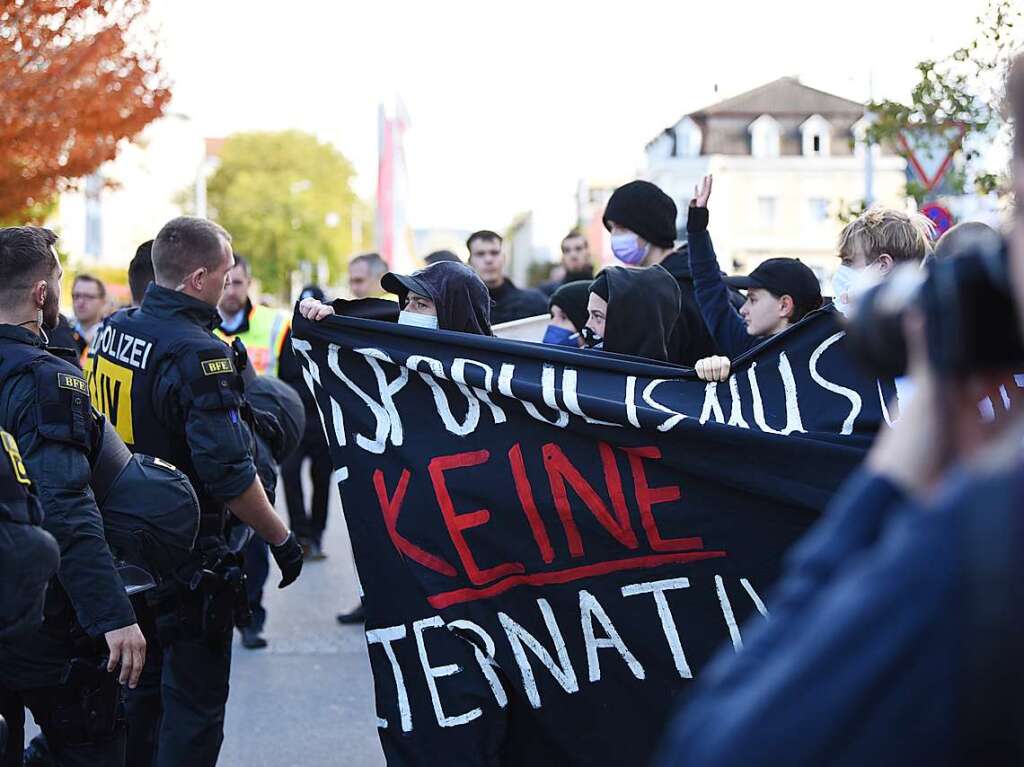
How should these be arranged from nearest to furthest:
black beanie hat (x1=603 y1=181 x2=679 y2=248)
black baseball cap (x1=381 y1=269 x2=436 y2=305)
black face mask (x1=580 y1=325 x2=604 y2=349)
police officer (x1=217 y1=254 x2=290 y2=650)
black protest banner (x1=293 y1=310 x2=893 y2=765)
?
black protest banner (x1=293 y1=310 x2=893 y2=765), black baseball cap (x1=381 y1=269 x2=436 y2=305), black face mask (x1=580 y1=325 x2=604 y2=349), black beanie hat (x1=603 y1=181 x2=679 y2=248), police officer (x1=217 y1=254 x2=290 y2=650)

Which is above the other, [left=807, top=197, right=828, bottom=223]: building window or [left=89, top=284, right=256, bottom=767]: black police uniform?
[left=807, top=197, right=828, bottom=223]: building window

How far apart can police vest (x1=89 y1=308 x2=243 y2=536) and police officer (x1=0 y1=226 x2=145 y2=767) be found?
1.89ft

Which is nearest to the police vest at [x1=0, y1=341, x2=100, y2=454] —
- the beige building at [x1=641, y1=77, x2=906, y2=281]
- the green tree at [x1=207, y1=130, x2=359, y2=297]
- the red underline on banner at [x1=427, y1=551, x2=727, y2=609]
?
the red underline on banner at [x1=427, y1=551, x2=727, y2=609]

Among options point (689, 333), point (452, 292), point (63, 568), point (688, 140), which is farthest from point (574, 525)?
point (688, 140)

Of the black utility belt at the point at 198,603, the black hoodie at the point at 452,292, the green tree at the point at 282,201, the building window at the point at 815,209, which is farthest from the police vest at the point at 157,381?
the green tree at the point at 282,201

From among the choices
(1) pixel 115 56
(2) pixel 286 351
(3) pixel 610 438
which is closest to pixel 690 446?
(3) pixel 610 438

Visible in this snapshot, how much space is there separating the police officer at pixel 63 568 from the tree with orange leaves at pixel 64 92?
8.52m

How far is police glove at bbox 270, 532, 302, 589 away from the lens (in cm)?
464

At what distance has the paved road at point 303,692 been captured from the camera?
573cm

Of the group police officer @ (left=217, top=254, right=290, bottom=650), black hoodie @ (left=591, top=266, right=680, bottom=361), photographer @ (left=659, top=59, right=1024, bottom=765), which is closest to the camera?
photographer @ (left=659, top=59, right=1024, bottom=765)

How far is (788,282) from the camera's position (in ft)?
16.5

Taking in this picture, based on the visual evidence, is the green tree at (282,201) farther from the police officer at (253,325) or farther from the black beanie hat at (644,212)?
the black beanie hat at (644,212)

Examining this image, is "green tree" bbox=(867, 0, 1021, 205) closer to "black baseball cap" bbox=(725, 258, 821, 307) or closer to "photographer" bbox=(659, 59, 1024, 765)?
"black baseball cap" bbox=(725, 258, 821, 307)

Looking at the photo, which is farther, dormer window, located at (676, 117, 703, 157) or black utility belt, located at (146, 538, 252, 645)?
dormer window, located at (676, 117, 703, 157)
